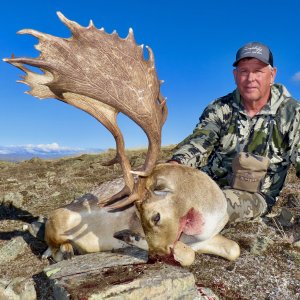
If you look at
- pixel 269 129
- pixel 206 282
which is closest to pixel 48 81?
pixel 206 282

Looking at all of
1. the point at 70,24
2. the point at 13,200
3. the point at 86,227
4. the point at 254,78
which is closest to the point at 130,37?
the point at 70,24

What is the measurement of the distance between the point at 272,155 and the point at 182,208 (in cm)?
346

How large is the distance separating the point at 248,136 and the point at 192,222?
10.5 ft

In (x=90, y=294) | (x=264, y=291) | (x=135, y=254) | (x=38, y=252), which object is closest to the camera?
(x=90, y=294)

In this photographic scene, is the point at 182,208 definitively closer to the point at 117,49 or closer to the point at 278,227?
the point at 117,49

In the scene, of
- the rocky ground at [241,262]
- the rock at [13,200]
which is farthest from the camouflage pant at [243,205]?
the rock at [13,200]

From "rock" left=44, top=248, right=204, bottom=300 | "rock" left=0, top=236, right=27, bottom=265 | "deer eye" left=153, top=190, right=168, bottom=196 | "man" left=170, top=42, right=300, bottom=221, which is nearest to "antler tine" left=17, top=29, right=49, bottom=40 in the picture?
"deer eye" left=153, top=190, right=168, bottom=196

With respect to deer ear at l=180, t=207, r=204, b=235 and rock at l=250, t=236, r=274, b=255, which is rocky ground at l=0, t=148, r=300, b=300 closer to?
rock at l=250, t=236, r=274, b=255

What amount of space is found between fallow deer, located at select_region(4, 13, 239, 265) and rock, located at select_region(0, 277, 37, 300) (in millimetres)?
1054

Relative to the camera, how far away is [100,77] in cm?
505

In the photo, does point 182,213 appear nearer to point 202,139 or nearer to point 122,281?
point 122,281

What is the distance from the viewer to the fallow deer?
489 centimetres

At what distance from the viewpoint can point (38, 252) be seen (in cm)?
731

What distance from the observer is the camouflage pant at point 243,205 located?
7.38 m
